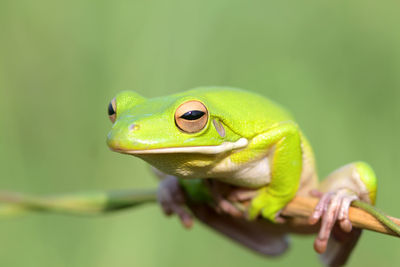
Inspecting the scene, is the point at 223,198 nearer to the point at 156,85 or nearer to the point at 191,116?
the point at 191,116

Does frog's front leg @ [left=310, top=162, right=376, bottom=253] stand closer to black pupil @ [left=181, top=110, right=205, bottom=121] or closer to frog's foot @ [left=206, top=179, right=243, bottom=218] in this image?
frog's foot @ [left=206, top=179, right=243, bottom=218]

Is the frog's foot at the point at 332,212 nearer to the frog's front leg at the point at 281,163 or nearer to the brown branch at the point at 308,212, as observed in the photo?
the brown branch at the point at 308,212

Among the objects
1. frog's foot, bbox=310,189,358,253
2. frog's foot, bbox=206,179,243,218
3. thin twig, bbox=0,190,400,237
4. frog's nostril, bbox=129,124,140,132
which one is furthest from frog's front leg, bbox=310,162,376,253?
frog's nostril, bbox=129,124,140,132

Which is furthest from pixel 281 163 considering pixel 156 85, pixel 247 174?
pixel 156 85

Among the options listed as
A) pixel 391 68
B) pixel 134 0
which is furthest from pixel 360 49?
pixel 134 0

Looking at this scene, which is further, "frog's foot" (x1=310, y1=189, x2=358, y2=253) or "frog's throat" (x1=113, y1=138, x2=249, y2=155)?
"frog's foot" (x1=310, y1=189, x2=358, y2=253)

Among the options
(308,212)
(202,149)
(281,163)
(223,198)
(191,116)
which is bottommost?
(223,198)
